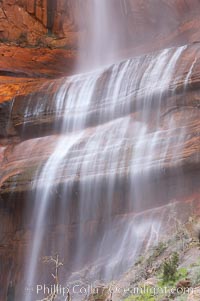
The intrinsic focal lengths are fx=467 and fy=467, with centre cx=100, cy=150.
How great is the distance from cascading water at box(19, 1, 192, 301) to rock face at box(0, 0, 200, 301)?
0.56 feet

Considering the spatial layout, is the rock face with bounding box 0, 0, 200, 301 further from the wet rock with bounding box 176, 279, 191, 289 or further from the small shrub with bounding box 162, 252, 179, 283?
the wet rock with bounding box 176, 279, 191, 289

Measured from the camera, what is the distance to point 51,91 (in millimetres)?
18609

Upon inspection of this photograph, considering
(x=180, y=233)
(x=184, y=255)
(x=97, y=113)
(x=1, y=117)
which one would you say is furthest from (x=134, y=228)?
(x=1, y=117)

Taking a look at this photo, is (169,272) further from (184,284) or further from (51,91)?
(51,91)

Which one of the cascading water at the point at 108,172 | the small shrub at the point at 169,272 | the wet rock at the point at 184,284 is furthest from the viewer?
the cascading water at the point at 108,172

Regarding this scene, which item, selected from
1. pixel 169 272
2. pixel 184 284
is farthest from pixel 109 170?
pixel 184 284

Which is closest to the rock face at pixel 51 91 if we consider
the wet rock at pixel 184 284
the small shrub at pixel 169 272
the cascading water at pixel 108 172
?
the cascading water at pixel 108 172

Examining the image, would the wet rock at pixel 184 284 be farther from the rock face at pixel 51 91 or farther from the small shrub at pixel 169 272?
the rock face at pixel 51 91

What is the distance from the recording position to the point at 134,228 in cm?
1198

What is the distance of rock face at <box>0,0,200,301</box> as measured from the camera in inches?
483

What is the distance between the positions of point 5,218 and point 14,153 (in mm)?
2437

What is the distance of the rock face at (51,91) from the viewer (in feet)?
40.3

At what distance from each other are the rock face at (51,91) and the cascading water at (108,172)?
171 mm

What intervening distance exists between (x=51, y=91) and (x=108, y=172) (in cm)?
648
